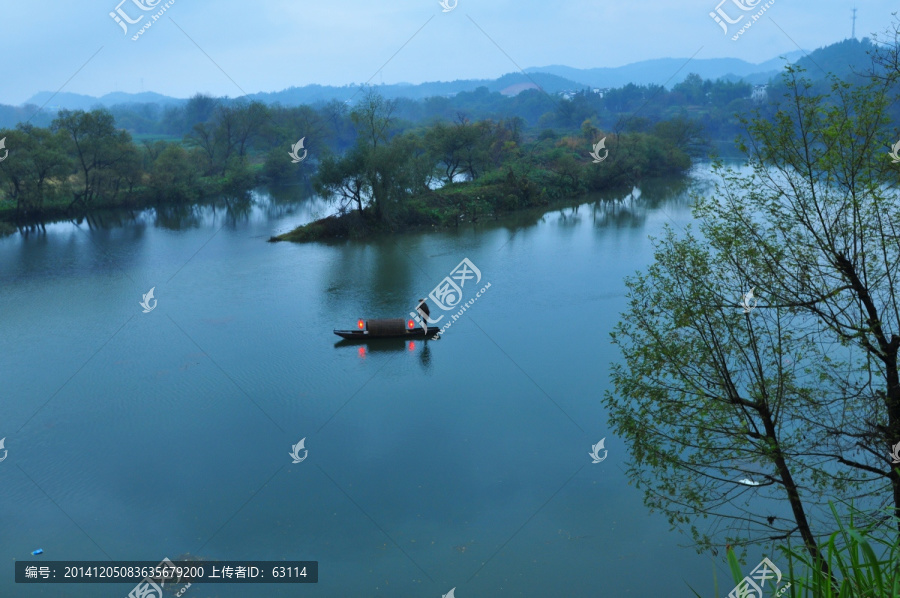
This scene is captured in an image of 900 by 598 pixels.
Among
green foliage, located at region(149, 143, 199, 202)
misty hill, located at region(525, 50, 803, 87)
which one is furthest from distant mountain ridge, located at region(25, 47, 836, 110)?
green foliage, located at region(149, 143, 199, 202)

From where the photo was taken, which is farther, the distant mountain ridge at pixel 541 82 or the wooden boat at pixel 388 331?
the distant mountain ridge at pixel 541 82

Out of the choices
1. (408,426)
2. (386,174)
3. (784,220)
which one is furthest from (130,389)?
(386,174)

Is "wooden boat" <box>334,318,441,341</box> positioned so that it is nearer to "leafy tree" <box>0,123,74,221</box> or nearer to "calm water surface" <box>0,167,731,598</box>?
"calm water surface" <box>0,167,731,598</box>

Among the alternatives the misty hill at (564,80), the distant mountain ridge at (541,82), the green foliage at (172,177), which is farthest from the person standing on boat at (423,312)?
the distant mountain ridge at (541,82)

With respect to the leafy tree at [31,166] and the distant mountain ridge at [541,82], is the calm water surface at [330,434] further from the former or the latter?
the distant mountain ridge at [541,82]

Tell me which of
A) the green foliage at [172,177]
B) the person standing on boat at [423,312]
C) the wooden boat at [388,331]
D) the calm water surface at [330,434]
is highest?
the green foliage at [172,177]

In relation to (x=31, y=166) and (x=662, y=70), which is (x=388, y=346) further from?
(x=662, y=70)

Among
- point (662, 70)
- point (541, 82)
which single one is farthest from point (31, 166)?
point (662, 70)
